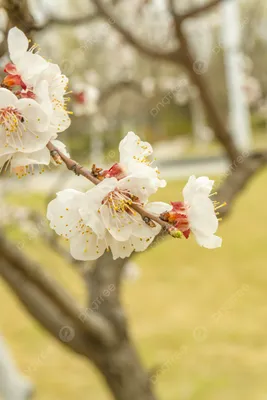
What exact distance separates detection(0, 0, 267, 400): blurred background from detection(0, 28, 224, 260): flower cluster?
74cm

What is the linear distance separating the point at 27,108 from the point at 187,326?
11.8 feet

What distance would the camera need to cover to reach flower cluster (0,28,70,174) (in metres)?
0.43

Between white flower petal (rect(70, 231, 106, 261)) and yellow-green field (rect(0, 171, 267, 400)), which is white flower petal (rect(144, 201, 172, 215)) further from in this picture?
yellow-green field (rect(0, 171, 267, 400))

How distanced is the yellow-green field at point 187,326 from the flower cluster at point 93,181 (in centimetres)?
208

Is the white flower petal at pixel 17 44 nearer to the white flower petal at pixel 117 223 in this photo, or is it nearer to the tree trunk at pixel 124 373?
the white flower petal at pixel 117 223

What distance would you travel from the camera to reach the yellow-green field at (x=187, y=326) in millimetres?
3107

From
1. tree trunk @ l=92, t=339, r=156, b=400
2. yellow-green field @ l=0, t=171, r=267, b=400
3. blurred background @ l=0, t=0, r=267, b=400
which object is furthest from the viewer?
yellow-green field @ l=0, t=171, r=267, b=400

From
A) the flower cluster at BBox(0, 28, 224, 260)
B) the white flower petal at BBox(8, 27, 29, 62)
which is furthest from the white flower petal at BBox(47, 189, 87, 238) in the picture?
the white flower petal at BBox(8, 27, 29, 62)

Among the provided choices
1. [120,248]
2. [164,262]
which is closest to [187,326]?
[164,262]

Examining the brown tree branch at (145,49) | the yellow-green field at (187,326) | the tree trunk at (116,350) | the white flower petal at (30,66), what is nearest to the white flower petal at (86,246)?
the white flower petal at (30,66)

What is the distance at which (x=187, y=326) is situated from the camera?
3852mm

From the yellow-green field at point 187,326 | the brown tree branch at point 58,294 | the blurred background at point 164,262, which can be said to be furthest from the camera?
the yellow-green field at point 187,326

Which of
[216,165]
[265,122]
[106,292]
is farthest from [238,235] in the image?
[265,122]

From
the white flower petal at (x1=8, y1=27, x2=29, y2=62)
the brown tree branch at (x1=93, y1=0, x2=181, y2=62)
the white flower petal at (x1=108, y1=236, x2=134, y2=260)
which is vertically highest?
the white flower petal at (x1=8, y1=27, x2=29, y2=62)
